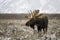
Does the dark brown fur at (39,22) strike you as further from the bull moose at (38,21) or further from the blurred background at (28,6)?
the blurred background at (28,6)

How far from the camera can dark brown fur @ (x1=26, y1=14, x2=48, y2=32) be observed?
174 centimetres

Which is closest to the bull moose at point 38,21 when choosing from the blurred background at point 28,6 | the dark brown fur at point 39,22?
the dark brown fur at point 39,22

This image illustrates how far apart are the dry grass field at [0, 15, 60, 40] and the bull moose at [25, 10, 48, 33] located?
39 mm

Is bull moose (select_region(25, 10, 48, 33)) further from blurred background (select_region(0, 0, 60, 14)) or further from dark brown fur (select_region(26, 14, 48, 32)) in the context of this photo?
blurred background (select_region(0, 0, 60, 14))

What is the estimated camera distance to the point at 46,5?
6.19 feet

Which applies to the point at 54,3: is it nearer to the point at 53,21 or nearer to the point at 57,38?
the point at 53,21

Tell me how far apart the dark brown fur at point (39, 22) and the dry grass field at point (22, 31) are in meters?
0.04

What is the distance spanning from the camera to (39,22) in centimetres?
174

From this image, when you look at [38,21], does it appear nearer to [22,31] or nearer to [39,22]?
[39,22]

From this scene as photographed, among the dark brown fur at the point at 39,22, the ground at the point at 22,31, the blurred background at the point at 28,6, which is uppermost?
the blurred background at the point at 28,6

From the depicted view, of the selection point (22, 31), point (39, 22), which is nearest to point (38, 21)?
point (39, 22)

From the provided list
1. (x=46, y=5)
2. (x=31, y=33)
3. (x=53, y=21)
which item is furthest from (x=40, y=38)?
(x=46, y=5)

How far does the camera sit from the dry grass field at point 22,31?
67.2 inches

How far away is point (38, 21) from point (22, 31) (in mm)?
169
